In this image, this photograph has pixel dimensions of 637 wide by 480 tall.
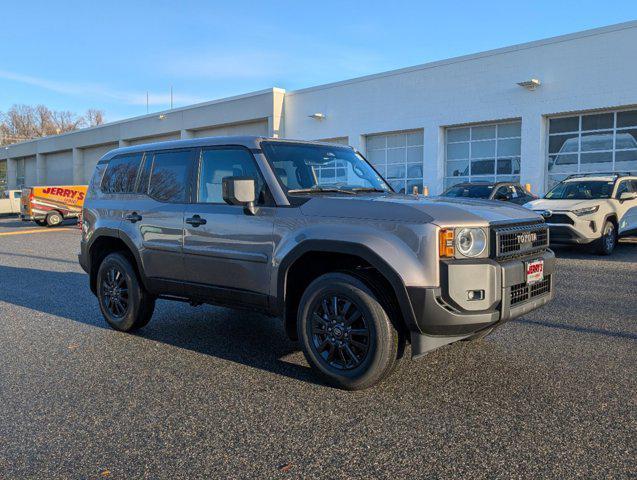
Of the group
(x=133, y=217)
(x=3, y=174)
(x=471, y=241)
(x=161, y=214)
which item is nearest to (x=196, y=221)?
(x=161, y=214)

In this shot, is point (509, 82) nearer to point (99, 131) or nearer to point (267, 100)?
point (267, 100)

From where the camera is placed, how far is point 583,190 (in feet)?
42.0

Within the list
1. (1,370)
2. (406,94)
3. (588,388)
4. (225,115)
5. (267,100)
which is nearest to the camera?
(588,388)

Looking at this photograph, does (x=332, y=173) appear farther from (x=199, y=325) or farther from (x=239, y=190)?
(x=199, y=325)

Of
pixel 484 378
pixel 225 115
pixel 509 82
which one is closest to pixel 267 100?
pixel 225 115

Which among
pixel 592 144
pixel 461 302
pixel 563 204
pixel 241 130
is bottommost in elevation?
pixel 461 302

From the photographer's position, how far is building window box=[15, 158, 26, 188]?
59.2 m

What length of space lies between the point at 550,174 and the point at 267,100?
15.6 metres

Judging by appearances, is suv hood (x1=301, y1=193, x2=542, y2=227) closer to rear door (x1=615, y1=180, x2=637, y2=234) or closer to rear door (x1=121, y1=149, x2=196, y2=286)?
rear door (x1=121, y1=149, x2=196, y2=286)

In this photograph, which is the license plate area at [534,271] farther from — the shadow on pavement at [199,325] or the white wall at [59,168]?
the white wall at [59,168]

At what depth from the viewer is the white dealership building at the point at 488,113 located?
2028 centimetres

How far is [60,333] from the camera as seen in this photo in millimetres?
6008

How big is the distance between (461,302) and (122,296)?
3734 mm

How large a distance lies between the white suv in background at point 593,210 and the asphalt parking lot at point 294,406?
556 cm
